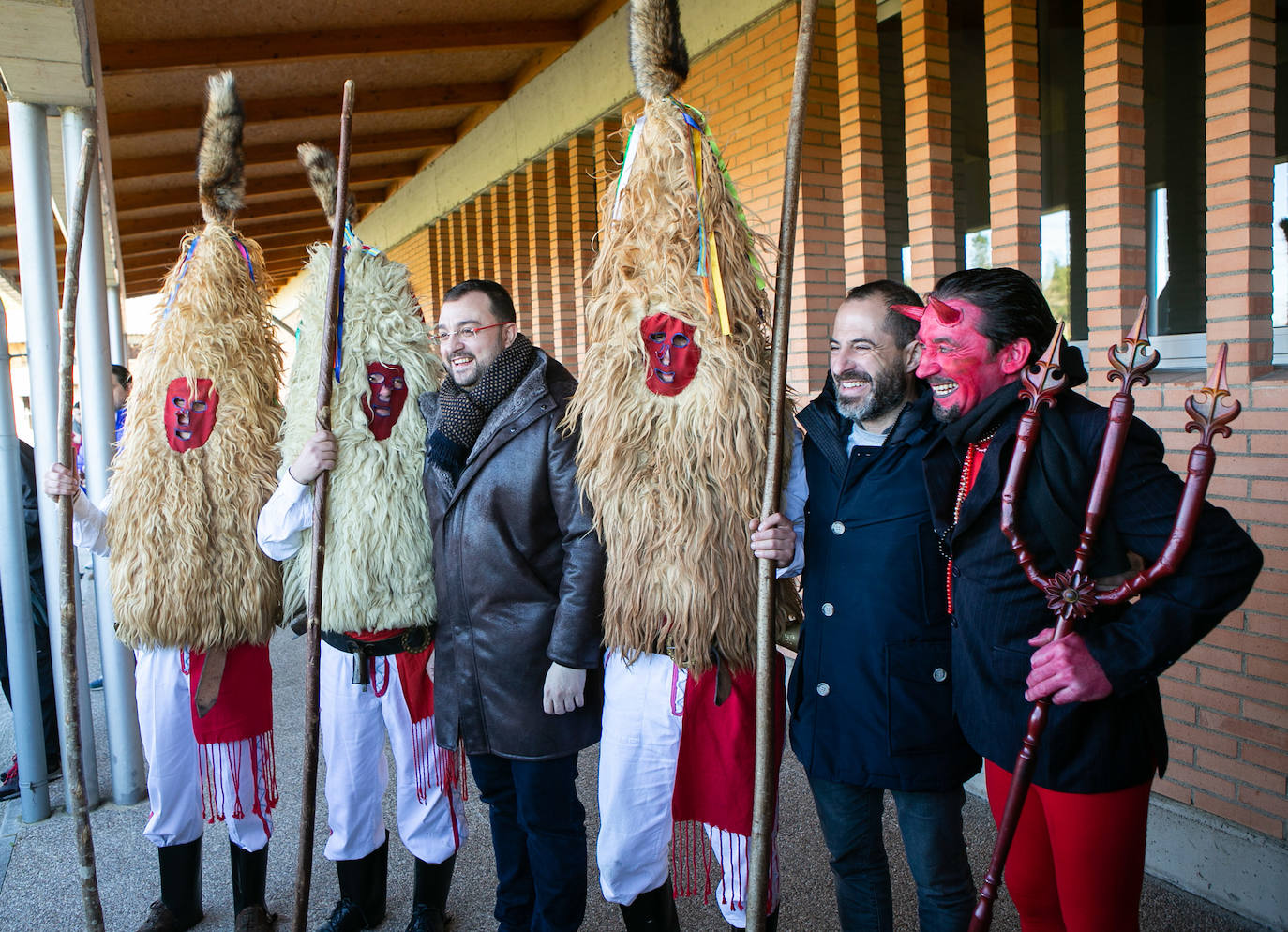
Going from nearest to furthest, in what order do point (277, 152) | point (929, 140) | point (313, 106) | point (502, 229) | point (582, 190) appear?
point (929, 140) → point (582, 190) → point (313, 106) → point (502, 229) → point (277, 152)

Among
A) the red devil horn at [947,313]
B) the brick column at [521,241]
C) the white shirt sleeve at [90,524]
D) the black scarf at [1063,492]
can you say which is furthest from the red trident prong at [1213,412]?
the brick column at [521,241]

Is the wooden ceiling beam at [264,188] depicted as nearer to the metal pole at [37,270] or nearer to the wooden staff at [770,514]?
the metal pole at [37,270]

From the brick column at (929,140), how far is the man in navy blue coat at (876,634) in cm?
247

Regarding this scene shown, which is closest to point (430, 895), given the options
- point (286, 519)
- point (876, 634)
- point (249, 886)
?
point (249, 886)

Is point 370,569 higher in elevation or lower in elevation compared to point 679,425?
lower

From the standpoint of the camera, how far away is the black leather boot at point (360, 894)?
3178mm

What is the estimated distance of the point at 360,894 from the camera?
3199 mm

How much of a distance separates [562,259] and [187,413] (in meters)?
Answer: 5.71

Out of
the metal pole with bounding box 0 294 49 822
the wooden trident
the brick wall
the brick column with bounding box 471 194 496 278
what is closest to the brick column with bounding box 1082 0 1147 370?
the brick wall

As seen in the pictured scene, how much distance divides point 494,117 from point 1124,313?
A: 24.4 ft

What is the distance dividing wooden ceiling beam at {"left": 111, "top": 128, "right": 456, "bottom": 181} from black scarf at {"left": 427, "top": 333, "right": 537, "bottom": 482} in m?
7.19

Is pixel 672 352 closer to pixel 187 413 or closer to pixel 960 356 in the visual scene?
pixel 960 356

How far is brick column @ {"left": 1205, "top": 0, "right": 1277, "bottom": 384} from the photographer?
318cm

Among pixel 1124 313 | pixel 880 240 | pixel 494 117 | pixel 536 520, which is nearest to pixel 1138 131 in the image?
pixel 1124 313
